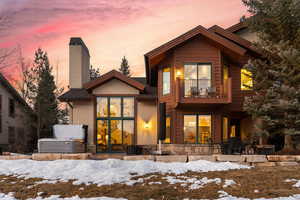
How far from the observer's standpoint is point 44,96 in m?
23.4

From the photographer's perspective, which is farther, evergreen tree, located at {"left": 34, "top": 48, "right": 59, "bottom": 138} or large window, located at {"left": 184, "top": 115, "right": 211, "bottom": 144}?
evergreen tree, located at {"left": 34, "top": 48, "right": 59, "bottom": 138}

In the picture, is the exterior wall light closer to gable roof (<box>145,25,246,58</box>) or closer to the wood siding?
the wood siding

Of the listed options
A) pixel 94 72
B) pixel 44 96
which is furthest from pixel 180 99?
pixel 94 72

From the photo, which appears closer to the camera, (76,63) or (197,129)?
(197,129)

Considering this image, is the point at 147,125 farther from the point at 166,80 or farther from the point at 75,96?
the point at 75,96

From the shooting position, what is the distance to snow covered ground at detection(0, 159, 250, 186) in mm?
7570

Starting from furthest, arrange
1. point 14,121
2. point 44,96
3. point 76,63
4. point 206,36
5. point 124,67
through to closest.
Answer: point 124,67 < point 44,96 < point 14,121 < point 76,63 < point 206,36

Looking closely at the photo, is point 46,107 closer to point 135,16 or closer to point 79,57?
point 79,57

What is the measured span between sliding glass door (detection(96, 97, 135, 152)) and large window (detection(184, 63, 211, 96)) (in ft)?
14.6

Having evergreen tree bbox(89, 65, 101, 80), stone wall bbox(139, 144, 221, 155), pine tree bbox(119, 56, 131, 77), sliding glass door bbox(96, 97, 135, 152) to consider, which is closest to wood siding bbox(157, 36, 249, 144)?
stone wall bbox(139, 144, 221, 155)

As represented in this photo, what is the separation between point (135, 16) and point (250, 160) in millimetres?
14010

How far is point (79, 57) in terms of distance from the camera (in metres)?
19.5

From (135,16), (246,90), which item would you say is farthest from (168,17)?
(246,90)

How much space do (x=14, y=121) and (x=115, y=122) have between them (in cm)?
981
